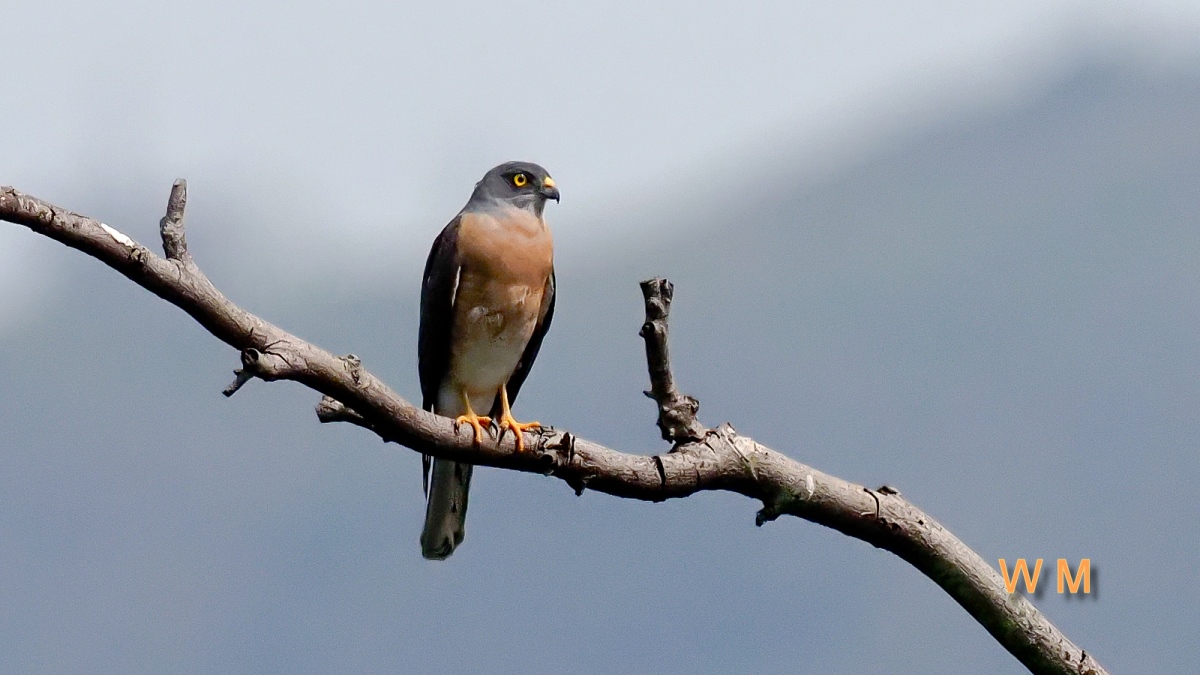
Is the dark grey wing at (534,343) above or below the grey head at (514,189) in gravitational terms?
below

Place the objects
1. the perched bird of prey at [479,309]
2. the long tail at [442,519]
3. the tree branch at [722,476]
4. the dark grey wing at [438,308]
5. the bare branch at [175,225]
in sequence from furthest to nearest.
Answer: the dark grey wing at [438,308]
the perched bird of prey at [479,309]
the long tail at [442,519]
the tree branch at [722,476]
the bare branch at [175,225]

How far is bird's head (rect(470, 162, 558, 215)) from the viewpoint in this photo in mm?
10062

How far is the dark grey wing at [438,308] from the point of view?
31.5 ft

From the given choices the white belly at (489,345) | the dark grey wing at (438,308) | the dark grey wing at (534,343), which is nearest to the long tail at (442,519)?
the dark grey wing at (438,308)

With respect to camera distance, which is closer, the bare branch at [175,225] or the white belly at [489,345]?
the bare branch at [175,225]

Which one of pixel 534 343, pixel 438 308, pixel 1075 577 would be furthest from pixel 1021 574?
pixel 534 343

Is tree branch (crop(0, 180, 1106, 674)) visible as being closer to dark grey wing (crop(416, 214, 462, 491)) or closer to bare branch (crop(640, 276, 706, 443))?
bare branch (crop(640, 276, 706, 443))

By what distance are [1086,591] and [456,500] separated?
394 cm

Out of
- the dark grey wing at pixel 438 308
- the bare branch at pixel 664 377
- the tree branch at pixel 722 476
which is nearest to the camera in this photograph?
the tree branch at pixel 722 476

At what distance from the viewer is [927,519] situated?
5668mm

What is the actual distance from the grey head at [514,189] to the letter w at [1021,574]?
4.79 m

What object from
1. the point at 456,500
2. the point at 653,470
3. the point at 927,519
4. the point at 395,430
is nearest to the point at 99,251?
the point at 395,430

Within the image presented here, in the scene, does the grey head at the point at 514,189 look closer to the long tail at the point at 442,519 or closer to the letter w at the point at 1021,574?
the long tail at the point at 442,519

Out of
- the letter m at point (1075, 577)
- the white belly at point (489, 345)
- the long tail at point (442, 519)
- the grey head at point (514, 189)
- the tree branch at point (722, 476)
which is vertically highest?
the grey head at point (514, 189)
